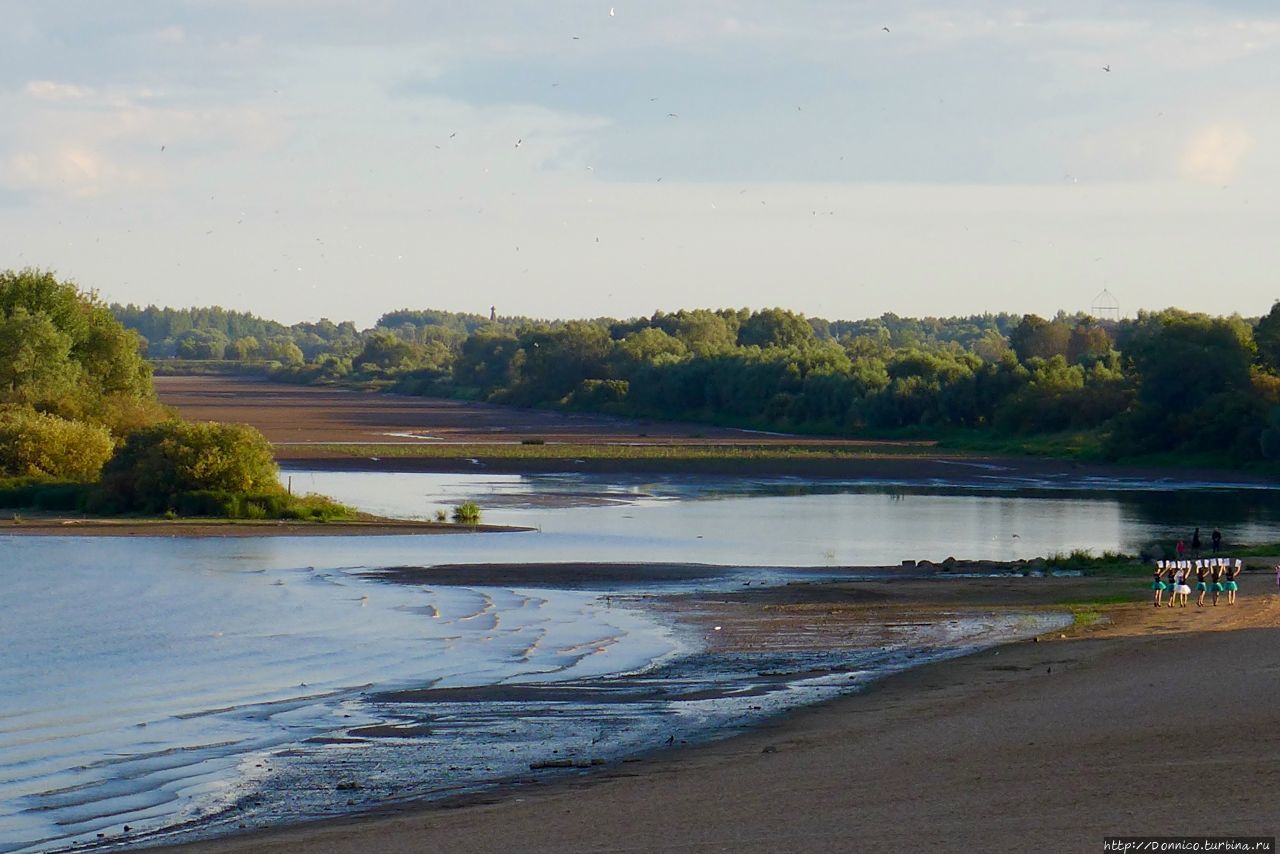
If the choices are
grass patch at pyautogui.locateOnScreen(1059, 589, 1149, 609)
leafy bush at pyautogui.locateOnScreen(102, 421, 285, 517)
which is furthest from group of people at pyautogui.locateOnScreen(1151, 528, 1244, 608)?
leafy bush at pyautogui.locateOnScreen(102, 421, 285, 517)

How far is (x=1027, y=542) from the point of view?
40.8 meters

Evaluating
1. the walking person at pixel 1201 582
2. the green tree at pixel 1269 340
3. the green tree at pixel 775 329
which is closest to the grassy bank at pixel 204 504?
the walking person at pixel 1201 582

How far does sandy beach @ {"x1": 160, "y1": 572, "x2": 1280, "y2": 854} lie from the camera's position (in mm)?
10727

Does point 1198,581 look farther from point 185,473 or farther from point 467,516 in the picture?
point 185,473

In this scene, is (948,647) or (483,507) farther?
(483,507)

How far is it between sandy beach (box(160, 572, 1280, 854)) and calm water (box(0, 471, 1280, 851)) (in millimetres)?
1003

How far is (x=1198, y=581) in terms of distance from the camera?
87.1 ft

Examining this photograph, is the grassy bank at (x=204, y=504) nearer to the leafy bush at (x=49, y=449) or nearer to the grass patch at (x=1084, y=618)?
the leafy bush at (x=49, y=449)

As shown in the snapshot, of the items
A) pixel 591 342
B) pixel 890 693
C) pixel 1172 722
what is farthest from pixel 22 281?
pixel 591 342

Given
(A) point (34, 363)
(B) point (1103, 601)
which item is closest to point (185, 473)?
(A) point (34, 363)

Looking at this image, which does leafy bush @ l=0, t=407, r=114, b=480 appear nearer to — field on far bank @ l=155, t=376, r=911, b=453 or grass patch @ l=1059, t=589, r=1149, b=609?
field on far bank @ l=155, t=376, r=911, b=453

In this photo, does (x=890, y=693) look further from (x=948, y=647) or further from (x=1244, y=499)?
(x=1244, y=499)

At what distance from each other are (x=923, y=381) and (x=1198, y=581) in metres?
80.1

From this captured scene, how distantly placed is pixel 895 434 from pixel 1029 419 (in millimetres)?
10198
